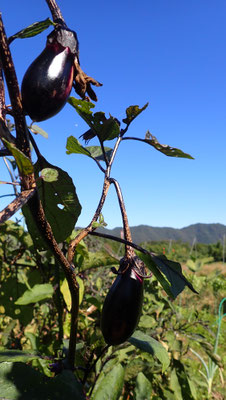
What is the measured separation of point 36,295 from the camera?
103cm

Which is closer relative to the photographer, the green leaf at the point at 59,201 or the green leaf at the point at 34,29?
the green leaf at the point at 34,29

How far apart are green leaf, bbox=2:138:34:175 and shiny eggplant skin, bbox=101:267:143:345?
0.86 feet

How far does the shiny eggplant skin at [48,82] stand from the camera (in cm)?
36

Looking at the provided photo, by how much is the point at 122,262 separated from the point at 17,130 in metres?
0.30

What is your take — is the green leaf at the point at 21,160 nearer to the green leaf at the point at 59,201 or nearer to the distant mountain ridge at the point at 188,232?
the green leaf at the point at 59,201

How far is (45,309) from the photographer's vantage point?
4.92 ft

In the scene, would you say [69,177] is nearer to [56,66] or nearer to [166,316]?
[56,66]

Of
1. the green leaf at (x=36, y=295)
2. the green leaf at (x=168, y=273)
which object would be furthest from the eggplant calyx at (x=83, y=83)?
the green leaf at (x=36, y=295)

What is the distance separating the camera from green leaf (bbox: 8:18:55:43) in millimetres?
389

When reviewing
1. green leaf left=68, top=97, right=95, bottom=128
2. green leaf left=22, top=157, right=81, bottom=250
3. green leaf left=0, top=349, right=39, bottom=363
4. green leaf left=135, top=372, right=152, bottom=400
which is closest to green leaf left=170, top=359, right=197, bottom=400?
green leaf left=135, top=372, right=152, bottom=400

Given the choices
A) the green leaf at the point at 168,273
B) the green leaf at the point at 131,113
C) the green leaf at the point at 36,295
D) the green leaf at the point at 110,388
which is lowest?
the green leaf at the point at 110,388

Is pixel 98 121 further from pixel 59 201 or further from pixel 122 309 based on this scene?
pixel 122 309

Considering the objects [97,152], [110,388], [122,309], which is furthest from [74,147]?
[110,388]

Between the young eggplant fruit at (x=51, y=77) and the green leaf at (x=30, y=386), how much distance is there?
391 mm
